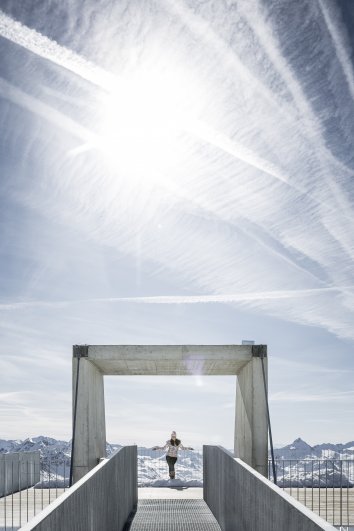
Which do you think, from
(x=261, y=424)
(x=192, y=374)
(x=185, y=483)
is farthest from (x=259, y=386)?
(x=185, y=483)

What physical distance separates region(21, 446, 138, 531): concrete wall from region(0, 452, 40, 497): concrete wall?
3.37m

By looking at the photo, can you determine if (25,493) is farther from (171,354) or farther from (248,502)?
(248,502)

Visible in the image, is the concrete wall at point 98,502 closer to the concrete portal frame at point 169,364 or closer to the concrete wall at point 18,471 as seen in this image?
the concrete portal frame at point 169,364

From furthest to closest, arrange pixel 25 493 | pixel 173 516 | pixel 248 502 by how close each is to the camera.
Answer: pixel 25 493
pixel 173 516
pixel 248 502

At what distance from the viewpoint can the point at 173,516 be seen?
38.3ft

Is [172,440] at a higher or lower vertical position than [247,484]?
lower

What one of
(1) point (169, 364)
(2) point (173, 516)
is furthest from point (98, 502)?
(1) point (169, 364)

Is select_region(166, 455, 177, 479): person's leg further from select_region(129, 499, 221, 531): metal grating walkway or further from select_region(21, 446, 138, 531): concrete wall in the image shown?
select_region(21, 446, 138, 531): concrete wall

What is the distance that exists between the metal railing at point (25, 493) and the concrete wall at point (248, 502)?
385 centimetres

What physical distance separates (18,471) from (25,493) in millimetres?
654

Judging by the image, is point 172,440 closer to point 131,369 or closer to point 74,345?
point 131,369

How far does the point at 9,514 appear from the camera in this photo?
12938mm

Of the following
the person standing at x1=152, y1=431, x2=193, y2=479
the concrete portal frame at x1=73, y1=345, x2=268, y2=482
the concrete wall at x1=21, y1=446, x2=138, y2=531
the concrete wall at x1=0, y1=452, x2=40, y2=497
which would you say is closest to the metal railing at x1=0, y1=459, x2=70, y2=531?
the concrete wall at x1=0, y1=452, x2=40, y2=497

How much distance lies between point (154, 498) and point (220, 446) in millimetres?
4152
